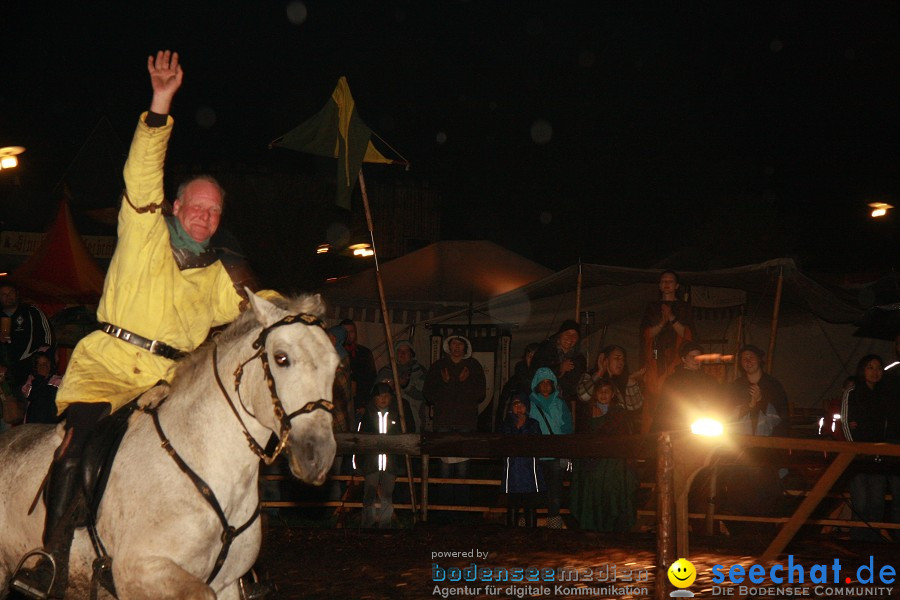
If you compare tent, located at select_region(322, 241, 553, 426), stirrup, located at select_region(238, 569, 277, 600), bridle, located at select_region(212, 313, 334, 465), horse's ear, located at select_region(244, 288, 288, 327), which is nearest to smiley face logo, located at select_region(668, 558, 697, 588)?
stirrup, located at select_region(238, 569, 277, 600)

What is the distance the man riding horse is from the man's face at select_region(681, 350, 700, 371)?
702cm

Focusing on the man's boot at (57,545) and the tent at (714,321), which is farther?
the tent at (714,321)

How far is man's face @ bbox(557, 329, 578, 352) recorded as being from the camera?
40.5 feet

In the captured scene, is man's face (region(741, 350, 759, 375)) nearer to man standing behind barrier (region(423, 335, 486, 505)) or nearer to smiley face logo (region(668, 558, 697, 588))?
man standing behind barrier (region(423, 335, 486, 505))

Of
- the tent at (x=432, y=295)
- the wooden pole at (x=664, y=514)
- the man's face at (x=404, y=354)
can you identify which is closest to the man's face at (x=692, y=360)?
the man's face at (x=404, y=354)

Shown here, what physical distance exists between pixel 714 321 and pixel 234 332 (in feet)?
42.2

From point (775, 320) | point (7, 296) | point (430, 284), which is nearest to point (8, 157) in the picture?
point (7, 296)

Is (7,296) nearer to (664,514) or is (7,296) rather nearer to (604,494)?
(604,494)

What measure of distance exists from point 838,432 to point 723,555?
408 centimetres

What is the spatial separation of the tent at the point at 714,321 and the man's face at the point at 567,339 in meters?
1.86

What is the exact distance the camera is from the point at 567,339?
40.5ft

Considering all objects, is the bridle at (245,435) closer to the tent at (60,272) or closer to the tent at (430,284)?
the tent at (430,284)

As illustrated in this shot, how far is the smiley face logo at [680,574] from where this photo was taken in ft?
19.5

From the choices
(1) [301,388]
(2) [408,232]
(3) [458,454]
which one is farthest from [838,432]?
(2) [408,232]
